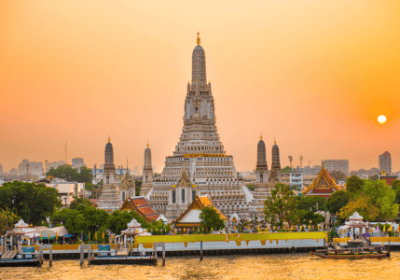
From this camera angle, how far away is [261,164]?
4392 inches

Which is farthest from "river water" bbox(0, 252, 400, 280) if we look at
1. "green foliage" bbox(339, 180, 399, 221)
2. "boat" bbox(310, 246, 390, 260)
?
"green foliage" bbox(339, 180, 399, 221)

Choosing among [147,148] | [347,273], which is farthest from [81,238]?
[147,148]

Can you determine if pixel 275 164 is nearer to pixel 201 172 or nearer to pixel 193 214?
pixel 201 172

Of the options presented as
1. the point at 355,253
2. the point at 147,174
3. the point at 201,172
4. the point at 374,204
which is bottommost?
the point at 355,253

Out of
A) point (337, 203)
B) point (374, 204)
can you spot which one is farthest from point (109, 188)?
point (374, 204)

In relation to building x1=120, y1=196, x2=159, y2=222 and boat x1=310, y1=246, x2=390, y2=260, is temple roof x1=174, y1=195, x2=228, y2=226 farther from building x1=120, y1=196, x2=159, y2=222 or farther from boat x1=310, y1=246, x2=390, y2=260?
boat x1=310, y1=246, x2=390, y2=260

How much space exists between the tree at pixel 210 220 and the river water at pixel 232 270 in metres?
10.3

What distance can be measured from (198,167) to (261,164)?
33.2ft

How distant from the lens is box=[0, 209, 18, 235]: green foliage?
265 feet

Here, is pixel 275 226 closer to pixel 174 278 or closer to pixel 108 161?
pixel 174 278

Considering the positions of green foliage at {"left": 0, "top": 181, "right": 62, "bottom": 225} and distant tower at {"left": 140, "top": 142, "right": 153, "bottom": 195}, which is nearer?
green foliage at {"left": 0, "top": 181, "right": 62, "bottom": 225}

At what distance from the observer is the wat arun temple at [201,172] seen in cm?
10281

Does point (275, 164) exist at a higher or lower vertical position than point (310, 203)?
higher

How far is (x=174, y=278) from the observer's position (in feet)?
211
